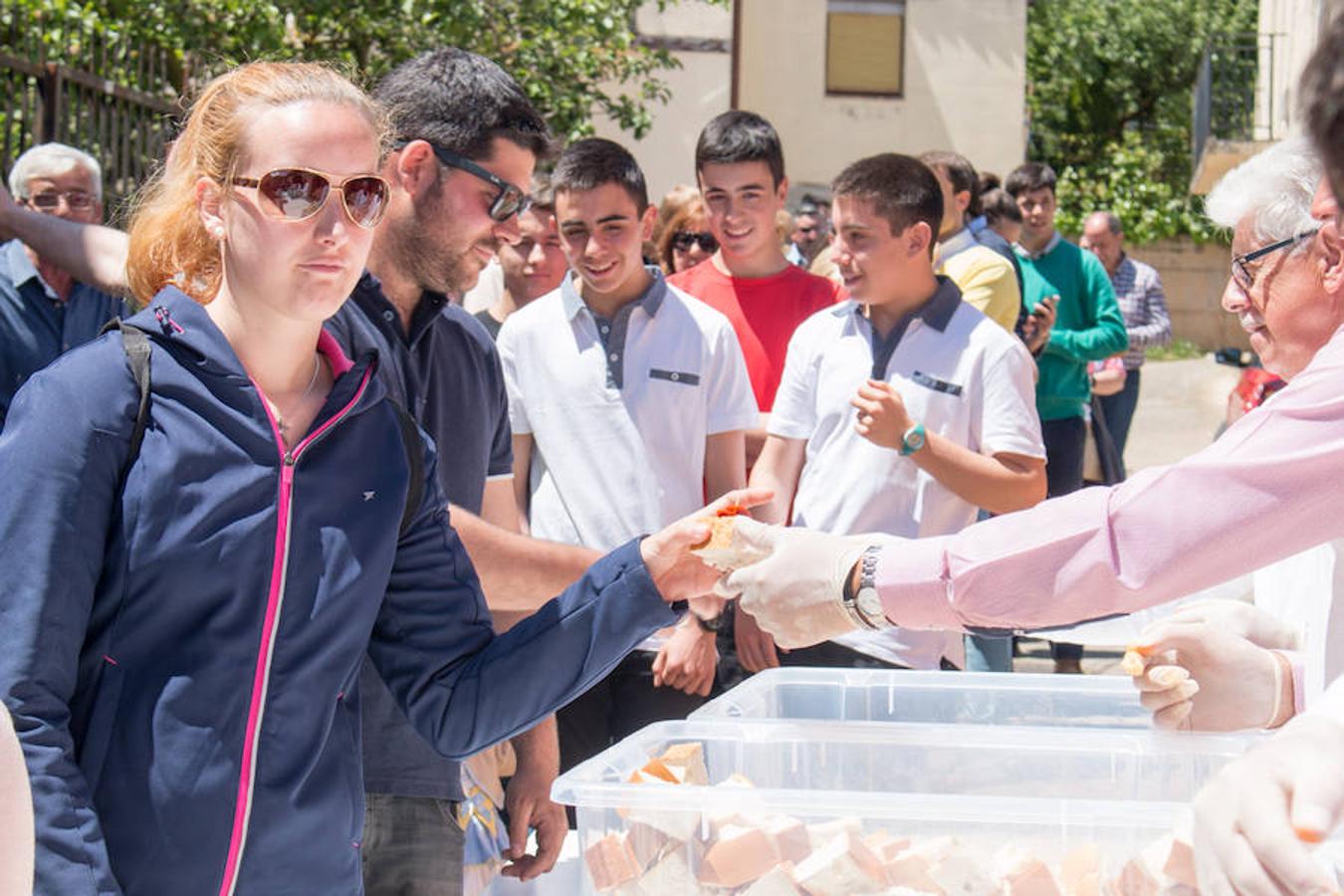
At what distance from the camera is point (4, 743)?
1.47 meters

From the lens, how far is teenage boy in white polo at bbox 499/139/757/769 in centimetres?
432

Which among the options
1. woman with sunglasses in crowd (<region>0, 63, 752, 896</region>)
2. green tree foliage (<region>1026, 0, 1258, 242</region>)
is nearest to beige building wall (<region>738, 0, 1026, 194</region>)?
green tree foliage (<region>1026, 0, 1258, 242</region>)

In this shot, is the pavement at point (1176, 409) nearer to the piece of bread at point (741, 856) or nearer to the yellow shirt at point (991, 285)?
the yellow shirt at point (991, 285)

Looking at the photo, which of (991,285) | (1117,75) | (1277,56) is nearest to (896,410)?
(991,285)

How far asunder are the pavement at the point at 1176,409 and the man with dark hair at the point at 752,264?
8.66 metres

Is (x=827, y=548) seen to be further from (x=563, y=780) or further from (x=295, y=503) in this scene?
(x=295, y=503)

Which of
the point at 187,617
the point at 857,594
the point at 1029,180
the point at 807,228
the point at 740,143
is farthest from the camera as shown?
the point at 807,228

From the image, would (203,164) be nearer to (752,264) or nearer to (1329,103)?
(1329,103)

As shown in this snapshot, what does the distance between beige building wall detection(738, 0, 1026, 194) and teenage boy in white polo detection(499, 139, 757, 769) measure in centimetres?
1814

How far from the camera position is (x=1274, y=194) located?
9.05ft

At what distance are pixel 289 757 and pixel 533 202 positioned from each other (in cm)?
428

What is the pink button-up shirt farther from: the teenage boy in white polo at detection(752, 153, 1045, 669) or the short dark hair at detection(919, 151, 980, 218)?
the short dark hair at detection(919, 151, 980, 218)

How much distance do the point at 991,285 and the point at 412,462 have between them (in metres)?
3.56

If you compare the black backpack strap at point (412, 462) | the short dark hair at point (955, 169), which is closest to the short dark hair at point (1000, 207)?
the short dark hair at point (955, 169)
